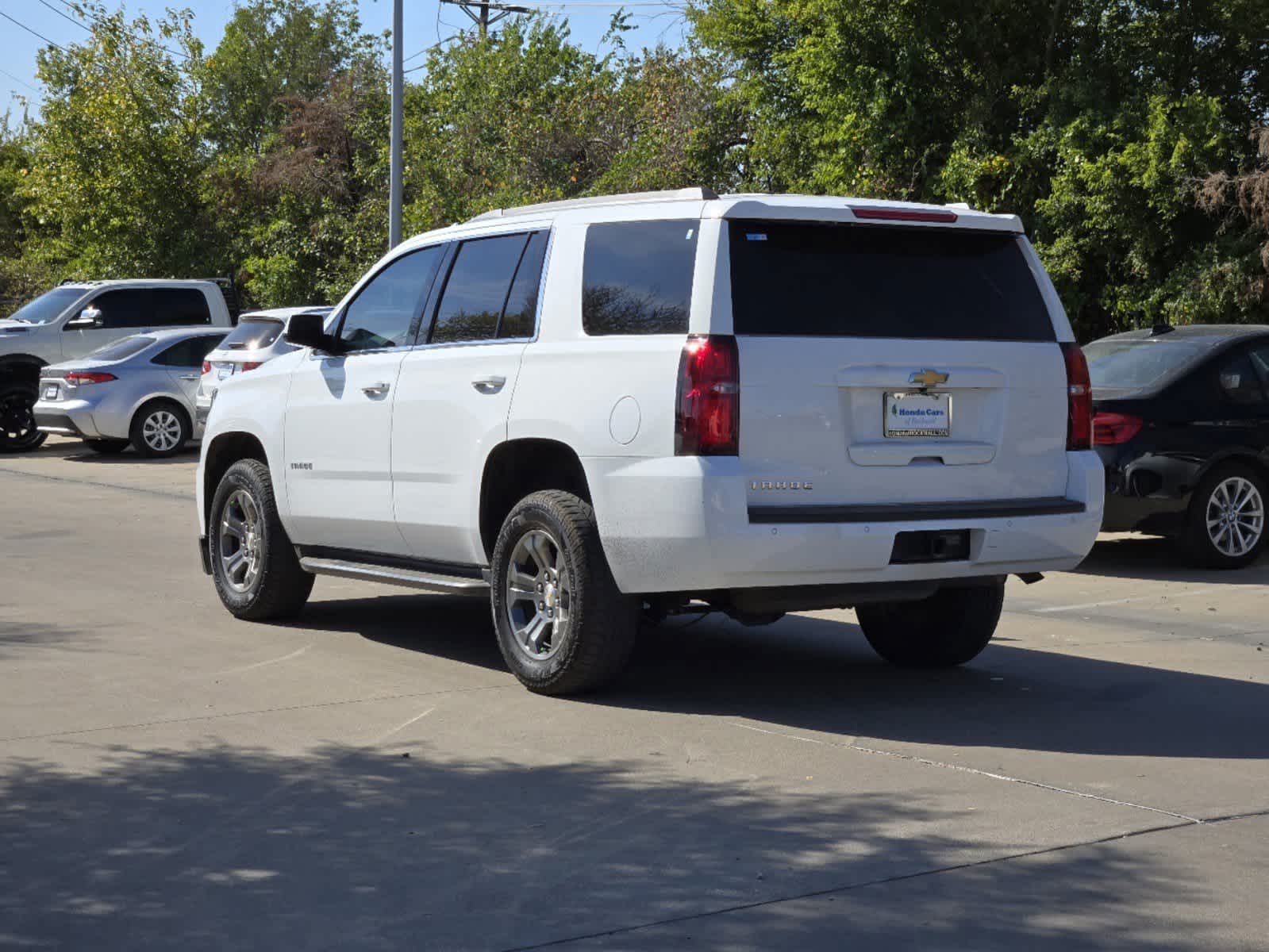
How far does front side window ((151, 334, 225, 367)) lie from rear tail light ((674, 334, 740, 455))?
16606mm

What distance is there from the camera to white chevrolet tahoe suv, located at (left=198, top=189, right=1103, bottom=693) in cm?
660

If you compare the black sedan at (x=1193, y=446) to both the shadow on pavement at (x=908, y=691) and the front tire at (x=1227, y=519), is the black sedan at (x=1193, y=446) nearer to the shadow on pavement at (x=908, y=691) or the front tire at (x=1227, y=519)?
the front tire at (x=1227, y=519)

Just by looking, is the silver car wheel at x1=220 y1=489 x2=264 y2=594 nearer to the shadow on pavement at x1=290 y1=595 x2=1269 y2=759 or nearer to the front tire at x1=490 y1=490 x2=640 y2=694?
the shadow on pavement at x1=290 y1=595 x2=1269 y2=759

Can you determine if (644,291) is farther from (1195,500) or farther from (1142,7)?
(1142,7)

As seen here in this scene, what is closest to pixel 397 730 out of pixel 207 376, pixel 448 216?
pixel 207 376

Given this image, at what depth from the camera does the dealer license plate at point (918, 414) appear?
22.5 feet

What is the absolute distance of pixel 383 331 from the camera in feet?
27.9

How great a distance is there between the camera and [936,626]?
8.07 metres

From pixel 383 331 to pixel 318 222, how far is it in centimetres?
2938

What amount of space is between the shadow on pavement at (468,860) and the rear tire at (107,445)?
1741 cm

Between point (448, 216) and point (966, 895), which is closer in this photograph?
point (966, 895)

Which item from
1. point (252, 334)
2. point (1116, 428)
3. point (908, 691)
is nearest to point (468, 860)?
point (908, 691)

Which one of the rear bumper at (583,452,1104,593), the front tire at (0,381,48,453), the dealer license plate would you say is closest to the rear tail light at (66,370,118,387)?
the front tire at (0,381,48,453)

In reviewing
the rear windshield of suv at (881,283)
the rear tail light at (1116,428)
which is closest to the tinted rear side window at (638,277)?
the rear windshield of suv at (881,283)
